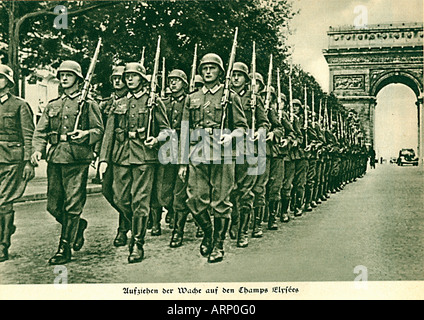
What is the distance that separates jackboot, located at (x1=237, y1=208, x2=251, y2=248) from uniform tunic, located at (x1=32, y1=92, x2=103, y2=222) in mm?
2168

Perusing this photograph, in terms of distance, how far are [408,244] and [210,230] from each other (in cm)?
293

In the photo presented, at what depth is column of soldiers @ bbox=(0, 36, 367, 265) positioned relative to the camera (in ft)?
24.2

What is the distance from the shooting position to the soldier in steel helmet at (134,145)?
7.48 meters

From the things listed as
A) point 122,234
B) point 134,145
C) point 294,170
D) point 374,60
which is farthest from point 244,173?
point 374,60

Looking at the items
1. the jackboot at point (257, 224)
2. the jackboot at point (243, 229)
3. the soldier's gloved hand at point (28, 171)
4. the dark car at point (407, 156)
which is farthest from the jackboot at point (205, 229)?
the dark car at point (407, 156)

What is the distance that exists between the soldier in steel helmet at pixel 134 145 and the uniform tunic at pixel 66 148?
243 millimetres

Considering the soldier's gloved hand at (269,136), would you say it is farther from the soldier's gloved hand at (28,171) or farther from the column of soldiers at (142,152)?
the soldier's gloved hand at (28,171)

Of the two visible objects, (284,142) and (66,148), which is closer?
(66,148)

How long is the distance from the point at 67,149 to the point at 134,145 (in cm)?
83

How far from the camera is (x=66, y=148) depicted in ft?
24.1

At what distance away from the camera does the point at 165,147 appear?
778 centimetres

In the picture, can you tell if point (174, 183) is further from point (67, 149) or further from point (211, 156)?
point (67, 149)

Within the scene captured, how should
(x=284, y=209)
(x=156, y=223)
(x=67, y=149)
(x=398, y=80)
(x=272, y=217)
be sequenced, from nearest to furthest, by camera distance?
(x=67, y=149) < (x=156, y=223) < (x=272, y=217) < (x=284, y=209) < (x=398, y=80)

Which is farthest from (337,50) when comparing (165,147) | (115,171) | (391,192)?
(115,171)
